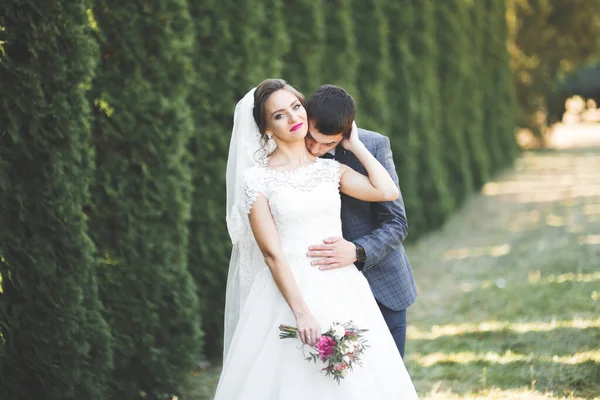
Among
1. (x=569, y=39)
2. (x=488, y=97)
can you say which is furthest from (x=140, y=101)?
(x=569, y=39)

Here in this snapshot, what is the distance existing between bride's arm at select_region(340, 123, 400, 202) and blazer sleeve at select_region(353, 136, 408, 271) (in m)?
0.09

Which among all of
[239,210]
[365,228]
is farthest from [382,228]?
[239,210]

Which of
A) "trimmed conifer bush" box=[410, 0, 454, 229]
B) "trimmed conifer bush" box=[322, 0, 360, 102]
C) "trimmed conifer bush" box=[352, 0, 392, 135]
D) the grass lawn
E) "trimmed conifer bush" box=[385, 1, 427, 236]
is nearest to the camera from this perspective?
the grass lawn

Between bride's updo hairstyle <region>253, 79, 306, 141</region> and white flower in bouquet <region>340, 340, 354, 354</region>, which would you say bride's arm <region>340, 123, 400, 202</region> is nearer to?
→ bride's updo hairstyle <region>253, 79, 306, 141</region>

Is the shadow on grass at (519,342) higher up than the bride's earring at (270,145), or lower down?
lower down

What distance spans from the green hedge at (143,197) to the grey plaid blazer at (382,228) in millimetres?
1601

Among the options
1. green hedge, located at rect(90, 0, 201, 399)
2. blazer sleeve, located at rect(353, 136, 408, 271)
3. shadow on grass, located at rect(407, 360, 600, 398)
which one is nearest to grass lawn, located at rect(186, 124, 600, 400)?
shadow on grass, located at rect(407, 360, 600, 398)

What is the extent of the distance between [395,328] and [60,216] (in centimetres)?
180

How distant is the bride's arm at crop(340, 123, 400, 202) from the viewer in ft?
11.5

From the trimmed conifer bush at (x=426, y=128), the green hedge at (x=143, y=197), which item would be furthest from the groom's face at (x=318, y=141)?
the trimmed conifer bush at (x=426, y=128)

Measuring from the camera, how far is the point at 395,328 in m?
3.85

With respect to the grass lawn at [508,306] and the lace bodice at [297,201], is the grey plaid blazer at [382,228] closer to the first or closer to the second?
the lace bodice at [297,201]

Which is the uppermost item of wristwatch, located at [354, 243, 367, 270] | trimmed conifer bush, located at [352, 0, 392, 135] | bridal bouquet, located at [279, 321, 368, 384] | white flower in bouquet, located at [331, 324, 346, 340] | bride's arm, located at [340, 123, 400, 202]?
trimmed conifer bush, located at [352, 0, 392, 135]

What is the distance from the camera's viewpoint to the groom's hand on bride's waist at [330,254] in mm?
3432
